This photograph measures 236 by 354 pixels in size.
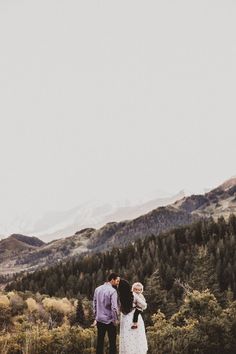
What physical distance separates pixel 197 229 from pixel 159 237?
1616 cm

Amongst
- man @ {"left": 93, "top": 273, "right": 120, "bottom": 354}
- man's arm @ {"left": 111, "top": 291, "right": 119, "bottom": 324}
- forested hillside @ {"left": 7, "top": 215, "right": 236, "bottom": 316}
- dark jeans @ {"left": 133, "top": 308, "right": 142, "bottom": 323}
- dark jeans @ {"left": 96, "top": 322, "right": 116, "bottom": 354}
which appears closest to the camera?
dark jeans @ {"left": 133, "top": 308, "right": 142, "bottom": 323}

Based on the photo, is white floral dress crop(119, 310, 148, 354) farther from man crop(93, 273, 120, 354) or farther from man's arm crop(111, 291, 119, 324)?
man crop(93, 273, 120, 354)

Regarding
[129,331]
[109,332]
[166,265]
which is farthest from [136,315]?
[166,265]

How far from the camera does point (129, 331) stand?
532 inches

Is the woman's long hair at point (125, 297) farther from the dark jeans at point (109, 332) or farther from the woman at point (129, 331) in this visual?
the dark jeans at point (109, 332)

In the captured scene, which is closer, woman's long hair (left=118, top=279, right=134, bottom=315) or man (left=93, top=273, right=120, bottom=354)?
woman's long hair (left=118, top=279, right=134, bottom=315)

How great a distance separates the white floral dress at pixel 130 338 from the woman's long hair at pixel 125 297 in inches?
7.1

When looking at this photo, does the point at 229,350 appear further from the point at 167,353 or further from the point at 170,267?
the point at 170,267

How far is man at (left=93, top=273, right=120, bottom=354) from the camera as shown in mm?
13961

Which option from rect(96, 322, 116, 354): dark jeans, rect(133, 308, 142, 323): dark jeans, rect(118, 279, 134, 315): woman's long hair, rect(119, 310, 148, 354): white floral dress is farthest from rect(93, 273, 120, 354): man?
rect(133, 308, 142, 323): dark jeans

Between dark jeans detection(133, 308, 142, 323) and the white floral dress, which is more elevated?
dark jeans detection(133, 308, 142, 323)

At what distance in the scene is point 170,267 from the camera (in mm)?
138875

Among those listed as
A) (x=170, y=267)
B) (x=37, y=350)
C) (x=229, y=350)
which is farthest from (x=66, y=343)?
(x=170, y=267)

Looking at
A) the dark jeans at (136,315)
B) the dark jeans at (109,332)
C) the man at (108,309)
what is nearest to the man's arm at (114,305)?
the man at (108,309)
